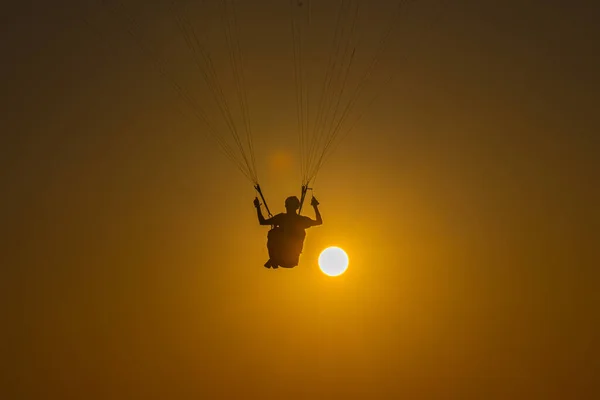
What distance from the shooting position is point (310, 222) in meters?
21.9

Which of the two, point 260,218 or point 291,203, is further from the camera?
point 260,218

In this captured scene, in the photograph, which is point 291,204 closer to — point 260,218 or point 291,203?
point 291,203

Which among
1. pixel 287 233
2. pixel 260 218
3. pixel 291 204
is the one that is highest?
pixel 291 204

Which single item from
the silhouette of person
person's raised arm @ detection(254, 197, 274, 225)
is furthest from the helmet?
person's raised arm @ detection(254, 197, 274, 225)

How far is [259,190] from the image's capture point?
70.8ft

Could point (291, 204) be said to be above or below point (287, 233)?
above

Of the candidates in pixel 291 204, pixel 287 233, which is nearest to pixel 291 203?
pixel 291 204

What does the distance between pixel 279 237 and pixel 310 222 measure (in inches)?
41.4

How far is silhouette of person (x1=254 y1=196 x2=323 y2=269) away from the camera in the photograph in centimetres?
2148

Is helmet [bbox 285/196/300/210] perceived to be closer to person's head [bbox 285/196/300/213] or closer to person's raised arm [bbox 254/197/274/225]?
person's head [bbox 285/196/300/213]

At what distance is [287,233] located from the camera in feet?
70.5

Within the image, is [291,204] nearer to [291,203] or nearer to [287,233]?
[291,203]

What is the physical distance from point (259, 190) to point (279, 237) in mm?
1438

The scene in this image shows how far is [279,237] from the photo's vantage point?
21484 mm
